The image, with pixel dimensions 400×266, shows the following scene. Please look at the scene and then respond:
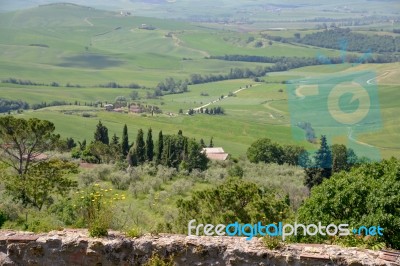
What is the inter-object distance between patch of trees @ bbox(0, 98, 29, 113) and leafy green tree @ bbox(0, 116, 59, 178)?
78.8 metres

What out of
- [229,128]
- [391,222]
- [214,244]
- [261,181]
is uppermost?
[214,244]

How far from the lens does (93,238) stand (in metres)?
8.67

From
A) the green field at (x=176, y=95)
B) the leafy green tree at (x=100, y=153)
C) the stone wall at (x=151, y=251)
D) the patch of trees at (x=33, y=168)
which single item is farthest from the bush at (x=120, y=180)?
the stone wall at (x=151, y=251)

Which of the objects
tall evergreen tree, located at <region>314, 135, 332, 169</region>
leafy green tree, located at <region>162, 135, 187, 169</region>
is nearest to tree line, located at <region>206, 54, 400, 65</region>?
leafy green tree, located at <region>162, 135, 187, 169</region>

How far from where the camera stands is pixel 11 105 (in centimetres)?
10738

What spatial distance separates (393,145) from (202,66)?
10984 cm

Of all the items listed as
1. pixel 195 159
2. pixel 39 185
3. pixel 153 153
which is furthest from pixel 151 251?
pixel 153 153

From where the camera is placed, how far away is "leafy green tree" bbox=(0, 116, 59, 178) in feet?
92.7

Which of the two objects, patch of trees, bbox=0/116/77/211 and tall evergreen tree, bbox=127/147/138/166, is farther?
tall evergreen tree, bbox=127/147/138/166

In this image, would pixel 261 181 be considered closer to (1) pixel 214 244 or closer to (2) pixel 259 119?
(1) pixel 214 244

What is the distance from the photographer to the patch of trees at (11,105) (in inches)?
4146

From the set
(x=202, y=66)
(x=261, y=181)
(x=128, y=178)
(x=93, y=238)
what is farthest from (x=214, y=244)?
(x=202, y=66)

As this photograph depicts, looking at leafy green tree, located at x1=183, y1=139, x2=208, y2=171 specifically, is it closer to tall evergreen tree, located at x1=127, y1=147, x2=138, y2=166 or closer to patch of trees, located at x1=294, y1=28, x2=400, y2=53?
tall evergreen tree, located at x1=127, y1=147, x2=138, y2=166

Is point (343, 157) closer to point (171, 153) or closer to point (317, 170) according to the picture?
point (317, 170)
